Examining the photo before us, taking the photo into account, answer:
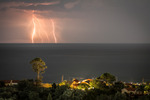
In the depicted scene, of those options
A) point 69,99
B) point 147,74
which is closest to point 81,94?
point 69,99

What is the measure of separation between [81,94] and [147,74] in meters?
51.9

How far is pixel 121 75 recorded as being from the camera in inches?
2318

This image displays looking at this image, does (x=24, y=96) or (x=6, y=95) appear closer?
(x=6, y=95)

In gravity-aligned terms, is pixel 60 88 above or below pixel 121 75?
above

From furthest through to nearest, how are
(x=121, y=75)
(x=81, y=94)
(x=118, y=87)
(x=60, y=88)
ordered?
(x=121, y=75), (x=118, y=87), (x=60, y=88), (x=81, y=94)

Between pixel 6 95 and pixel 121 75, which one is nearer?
pixel 6 95

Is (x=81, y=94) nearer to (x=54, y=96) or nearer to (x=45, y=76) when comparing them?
(x=54, y=96)

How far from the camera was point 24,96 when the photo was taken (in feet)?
51.8

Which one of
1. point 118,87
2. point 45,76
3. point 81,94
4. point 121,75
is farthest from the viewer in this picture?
point 121,75

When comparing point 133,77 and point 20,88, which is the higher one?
point 20,88

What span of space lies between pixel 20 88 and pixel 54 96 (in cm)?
411

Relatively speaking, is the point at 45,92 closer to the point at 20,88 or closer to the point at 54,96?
the point at 54,96

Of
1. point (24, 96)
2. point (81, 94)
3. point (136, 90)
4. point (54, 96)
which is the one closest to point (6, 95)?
point (24, 96)

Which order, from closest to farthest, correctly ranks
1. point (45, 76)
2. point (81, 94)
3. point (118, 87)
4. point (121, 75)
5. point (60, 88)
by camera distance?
1. point (81, 94)
2. point (60, 88)
3. point (118, 87)
4. point (45, 76)
5. point (121, 75)
